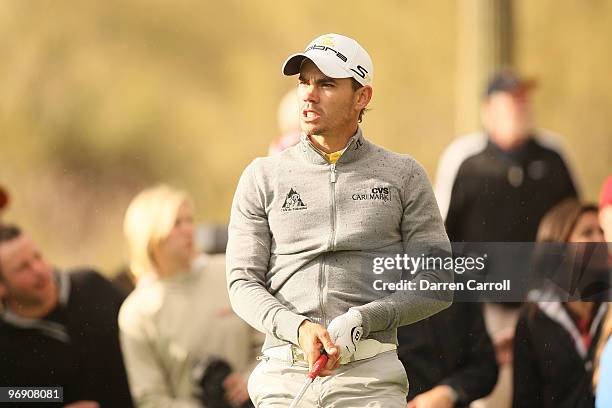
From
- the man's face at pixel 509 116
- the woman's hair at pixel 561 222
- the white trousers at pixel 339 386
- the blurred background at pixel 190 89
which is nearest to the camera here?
the white trousers at pixel 339 386

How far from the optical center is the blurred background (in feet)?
14.9

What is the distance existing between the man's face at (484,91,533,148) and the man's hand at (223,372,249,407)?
4.41 ft

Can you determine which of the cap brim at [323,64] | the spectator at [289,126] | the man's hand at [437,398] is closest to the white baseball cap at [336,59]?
the cap brim at [323,64]

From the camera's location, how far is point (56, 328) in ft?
13.9

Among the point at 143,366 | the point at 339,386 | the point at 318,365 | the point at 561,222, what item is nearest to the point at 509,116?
the point at 561,222

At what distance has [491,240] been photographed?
4.14 metres

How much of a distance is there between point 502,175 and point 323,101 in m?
1.70

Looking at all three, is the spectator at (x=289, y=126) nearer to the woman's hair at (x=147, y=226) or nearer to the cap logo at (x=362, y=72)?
the woman's hair at (x=147, y=226)

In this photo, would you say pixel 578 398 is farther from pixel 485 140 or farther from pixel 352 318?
pixel 352 318

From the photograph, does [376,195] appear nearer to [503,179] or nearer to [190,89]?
[503,179]

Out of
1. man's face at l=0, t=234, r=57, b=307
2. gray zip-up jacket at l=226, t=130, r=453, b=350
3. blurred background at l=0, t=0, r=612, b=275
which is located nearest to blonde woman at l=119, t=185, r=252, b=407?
blurred background at l=0, t=0, r=612, b=275

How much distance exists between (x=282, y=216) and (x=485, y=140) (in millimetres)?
1856

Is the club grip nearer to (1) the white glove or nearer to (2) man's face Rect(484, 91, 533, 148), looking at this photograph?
(1) the white glove

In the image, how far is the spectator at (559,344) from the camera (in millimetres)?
4004
